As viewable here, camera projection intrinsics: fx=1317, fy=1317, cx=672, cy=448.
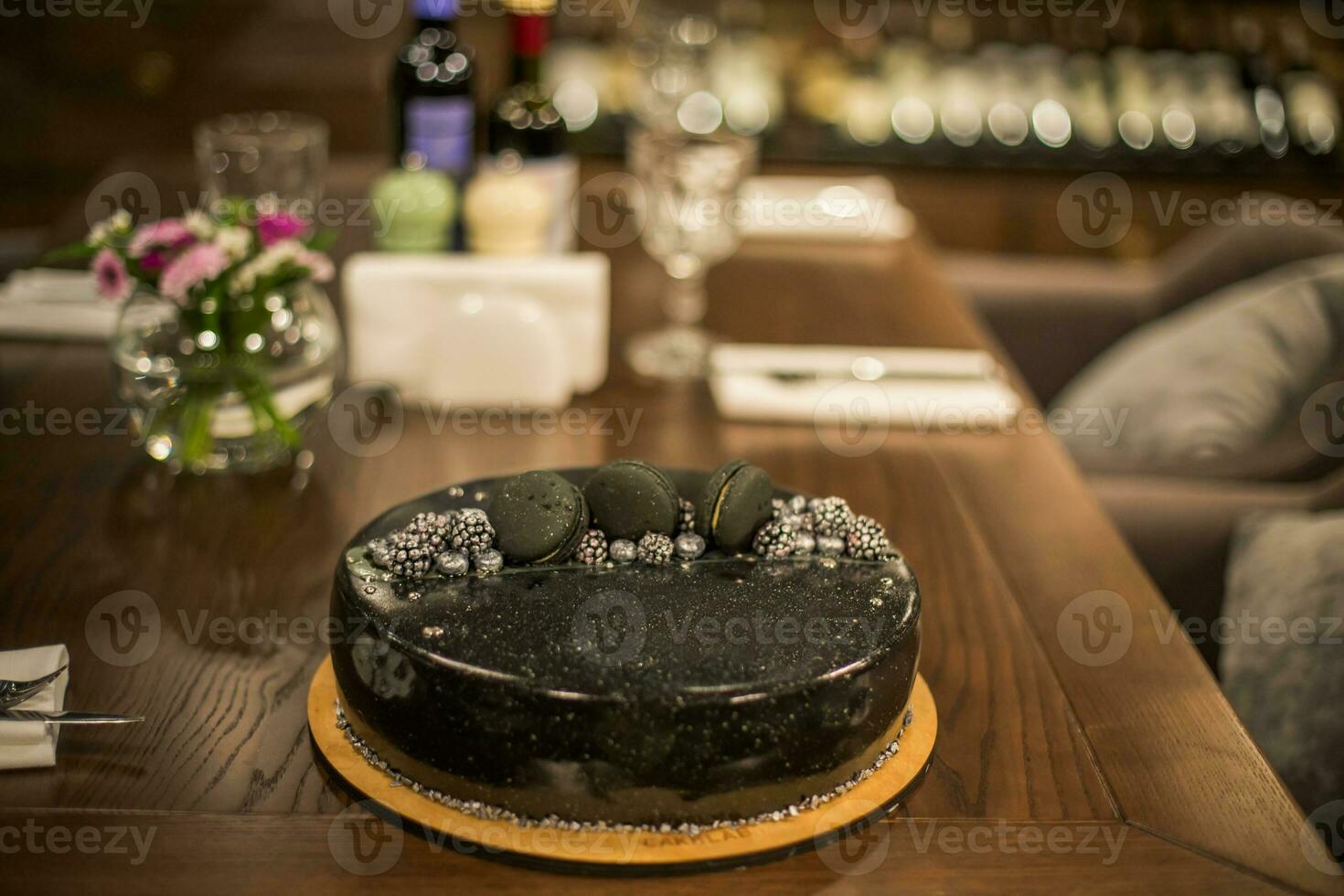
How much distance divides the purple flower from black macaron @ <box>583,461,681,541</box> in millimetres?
522

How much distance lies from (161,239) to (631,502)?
0.57 meters

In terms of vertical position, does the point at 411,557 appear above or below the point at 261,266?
below

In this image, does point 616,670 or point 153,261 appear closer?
point 616,670

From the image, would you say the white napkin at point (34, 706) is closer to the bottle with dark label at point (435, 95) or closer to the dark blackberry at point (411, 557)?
the dark blackberry at point (411, 557)

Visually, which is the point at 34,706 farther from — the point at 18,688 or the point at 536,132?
the point at 536,132

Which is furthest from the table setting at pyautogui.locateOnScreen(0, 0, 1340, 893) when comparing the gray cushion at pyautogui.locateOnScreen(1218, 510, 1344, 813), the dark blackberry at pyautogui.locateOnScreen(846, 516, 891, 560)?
the gray cushion at pyautogui.locateOnScreen(1218, 510, 1344, 813)

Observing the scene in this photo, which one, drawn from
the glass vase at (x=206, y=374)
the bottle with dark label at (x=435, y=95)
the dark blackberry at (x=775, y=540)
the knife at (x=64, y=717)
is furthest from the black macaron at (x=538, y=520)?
the bottle with dark label at (x=435, y=95)

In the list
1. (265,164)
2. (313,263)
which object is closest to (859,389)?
(313,263)

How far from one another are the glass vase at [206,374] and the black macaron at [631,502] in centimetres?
44

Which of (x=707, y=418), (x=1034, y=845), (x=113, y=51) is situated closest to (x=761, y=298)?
(x=707, y=418)

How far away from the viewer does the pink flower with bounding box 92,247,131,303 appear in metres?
1.25

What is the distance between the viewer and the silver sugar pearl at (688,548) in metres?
0.93

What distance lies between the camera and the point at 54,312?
161cm

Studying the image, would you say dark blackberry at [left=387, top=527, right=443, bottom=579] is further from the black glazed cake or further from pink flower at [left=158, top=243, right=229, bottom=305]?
pink flower at [left=158, top=243, right=229, bottom=305]
